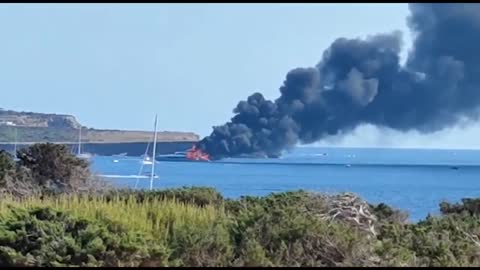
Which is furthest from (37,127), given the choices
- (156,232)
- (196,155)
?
(156,232)

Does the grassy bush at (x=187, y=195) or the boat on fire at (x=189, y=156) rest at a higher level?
the boat on fire at (x=189, y=156)

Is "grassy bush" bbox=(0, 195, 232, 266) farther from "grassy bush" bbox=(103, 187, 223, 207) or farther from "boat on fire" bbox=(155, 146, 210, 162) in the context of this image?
"boat on fire" bbox=(155, 146, 210, 162)

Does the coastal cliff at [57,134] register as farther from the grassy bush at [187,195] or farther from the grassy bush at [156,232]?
the grassy bush at [156,232]

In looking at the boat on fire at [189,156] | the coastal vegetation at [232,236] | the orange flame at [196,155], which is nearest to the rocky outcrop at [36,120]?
the boat on fire at [189,156]

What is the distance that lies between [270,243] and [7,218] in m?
2.51

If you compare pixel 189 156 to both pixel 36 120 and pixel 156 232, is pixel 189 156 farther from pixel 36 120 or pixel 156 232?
pixel 156 232

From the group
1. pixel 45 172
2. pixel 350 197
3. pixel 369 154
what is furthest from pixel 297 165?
pixel 350 197

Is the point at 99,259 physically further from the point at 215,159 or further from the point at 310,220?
the point at 215,159

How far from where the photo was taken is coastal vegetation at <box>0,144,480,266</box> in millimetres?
7684

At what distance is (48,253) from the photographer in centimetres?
780

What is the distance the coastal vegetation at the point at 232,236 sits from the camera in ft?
25.2

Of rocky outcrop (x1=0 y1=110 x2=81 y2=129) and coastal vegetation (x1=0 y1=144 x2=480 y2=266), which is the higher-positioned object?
rocky outcrop (x1=0 y1=110 x2=81 y2=129)

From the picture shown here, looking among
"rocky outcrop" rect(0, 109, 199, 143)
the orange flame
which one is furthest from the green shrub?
the orange flame

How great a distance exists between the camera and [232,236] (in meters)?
8.19
